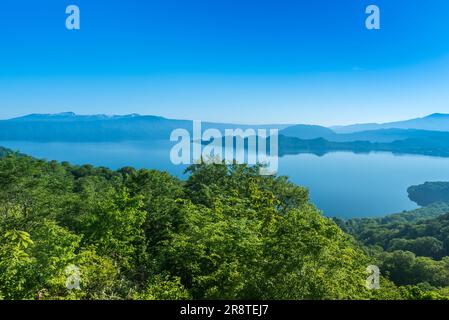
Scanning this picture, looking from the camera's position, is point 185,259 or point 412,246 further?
point 412,246

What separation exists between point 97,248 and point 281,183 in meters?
24.2

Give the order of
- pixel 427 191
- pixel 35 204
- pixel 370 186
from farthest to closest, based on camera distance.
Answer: pixel 370 186
pixel 427 191
pixel 35 204

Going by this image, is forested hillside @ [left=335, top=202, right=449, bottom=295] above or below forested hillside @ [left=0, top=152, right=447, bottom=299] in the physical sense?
below

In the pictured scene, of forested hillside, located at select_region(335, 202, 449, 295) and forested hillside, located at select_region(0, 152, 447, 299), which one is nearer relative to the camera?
forested hillside, located at select_region(0, 152, 447, 299)

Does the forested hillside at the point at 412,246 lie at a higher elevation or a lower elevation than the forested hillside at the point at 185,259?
lower

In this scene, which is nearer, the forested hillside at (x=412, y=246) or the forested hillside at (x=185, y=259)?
the forested hillside at (x=185, y=259)

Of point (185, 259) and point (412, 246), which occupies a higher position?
point (185, 259)

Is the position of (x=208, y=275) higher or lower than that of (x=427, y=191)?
higher

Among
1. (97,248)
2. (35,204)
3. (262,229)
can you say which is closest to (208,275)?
(262,229)

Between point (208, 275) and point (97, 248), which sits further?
point (97, 248)
